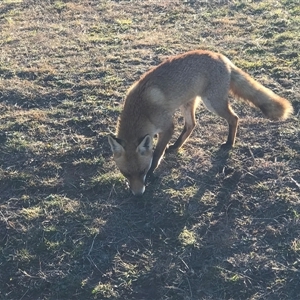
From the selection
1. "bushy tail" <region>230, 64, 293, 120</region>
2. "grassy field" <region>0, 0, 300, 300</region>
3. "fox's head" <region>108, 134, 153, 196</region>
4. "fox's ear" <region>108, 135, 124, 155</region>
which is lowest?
"grassy field" <region>0, 0, 300, 300</region>

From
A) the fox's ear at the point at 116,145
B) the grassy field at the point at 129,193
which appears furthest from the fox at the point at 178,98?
the grassy field at the point at 129,193

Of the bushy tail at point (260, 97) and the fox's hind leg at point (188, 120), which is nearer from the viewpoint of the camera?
the bushy tail at point (260, 97)

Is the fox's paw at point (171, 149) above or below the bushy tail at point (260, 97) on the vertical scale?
below

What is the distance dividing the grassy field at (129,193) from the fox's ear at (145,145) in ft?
1.51

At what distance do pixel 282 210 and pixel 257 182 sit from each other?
0.54 m

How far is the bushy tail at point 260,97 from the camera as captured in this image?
6285 mm

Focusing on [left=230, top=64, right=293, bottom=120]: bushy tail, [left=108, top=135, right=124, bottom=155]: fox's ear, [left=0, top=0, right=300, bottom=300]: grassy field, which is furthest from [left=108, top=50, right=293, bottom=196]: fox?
[left=0, top=0, right=300, bottom=300]: grassy field

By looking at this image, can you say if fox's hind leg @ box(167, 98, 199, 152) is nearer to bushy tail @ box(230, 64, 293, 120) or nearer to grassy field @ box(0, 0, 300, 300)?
grassy field @ box(0, 0, 300, 300)

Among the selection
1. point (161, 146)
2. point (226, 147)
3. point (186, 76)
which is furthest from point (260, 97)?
point (161, 146)

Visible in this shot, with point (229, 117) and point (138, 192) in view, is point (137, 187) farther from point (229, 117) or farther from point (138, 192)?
point (229, 117)

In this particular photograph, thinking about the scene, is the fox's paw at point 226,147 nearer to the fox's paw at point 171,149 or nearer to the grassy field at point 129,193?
the grassy field at point 129,193

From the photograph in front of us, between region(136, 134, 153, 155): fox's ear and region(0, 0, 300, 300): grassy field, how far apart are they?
461 millimetres

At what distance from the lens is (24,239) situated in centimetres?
512

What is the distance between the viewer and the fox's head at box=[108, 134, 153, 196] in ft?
18.3
